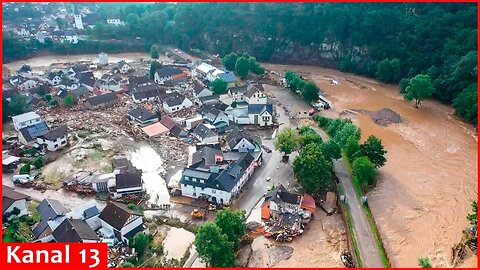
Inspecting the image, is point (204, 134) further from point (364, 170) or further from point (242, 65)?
point (242, 65)

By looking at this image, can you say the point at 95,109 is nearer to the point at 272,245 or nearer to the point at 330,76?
the point at 272,245

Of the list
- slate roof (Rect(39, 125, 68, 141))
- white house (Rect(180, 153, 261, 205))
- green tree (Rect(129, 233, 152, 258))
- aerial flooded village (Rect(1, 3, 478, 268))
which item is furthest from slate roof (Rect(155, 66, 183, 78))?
green tree (Rect(129, 233, 152, 258))

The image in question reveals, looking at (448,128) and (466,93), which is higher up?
(466,93)

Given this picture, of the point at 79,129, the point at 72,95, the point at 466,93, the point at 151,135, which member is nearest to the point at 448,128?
the point at 466,93

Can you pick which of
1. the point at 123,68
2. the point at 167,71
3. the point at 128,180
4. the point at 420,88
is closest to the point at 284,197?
the point at 128,180

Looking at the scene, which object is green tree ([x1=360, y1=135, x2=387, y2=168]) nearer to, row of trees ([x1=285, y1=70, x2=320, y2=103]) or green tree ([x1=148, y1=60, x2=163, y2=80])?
row of trees ([x1=285, y1=70, x2=320, y2=103])

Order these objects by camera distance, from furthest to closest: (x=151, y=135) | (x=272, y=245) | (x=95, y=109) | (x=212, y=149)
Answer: (x=95, y=109) < (x=151, y=135) < (x=212, y=149) < (x=272, y=245)
